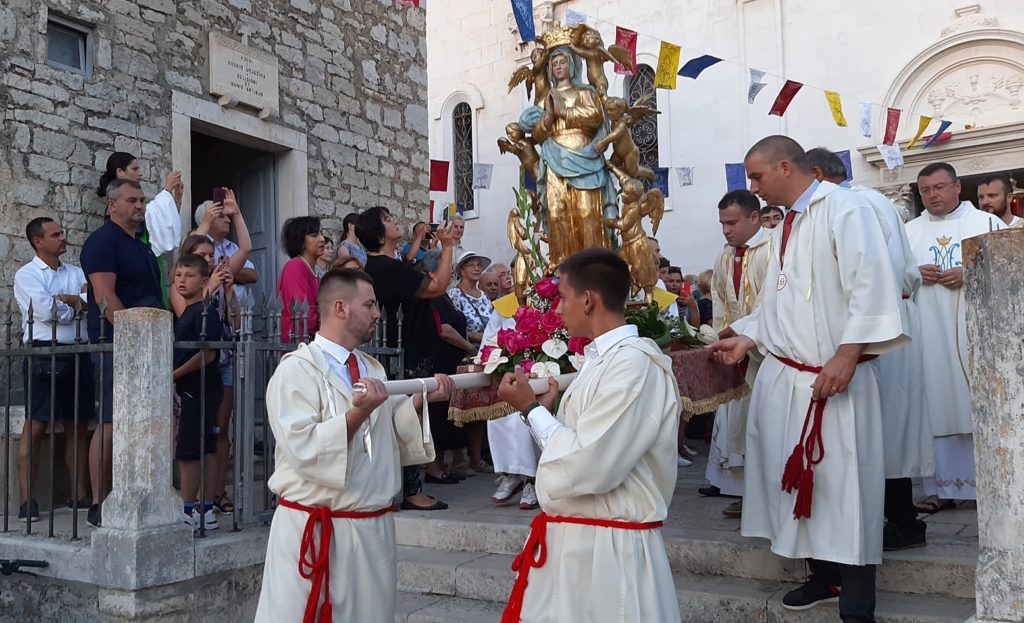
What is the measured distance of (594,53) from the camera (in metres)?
6.48

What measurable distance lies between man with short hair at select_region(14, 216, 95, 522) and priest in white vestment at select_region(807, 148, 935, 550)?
4665 mm

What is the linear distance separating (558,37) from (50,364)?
13.5ft

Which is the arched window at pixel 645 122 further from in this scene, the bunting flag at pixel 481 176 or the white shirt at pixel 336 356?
the white shirt at pixel 336 356

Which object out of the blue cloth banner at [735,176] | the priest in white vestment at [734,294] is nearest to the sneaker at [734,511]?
the priest in white vestment at [734,294]

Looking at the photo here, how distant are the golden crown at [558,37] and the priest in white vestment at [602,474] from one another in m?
3.92

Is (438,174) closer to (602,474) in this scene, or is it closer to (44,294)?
(44,294)

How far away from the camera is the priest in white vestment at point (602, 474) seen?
2672 mm

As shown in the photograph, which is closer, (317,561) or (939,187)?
(317,561)

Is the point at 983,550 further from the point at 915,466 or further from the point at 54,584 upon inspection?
the point at 54,584

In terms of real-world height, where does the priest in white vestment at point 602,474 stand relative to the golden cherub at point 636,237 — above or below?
below


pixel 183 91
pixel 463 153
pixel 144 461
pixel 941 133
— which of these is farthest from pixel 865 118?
pixel 144 461

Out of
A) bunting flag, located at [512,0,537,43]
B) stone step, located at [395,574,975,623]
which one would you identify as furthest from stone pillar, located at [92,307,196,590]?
bunting flag, located at [512,0,537,43]

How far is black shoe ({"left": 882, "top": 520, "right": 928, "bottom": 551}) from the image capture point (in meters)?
4.10

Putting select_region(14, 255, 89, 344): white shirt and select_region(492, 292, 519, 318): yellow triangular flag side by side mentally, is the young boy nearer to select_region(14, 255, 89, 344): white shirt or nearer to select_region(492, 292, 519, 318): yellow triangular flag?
select_region(14, 255, 89, 344): white shirt
